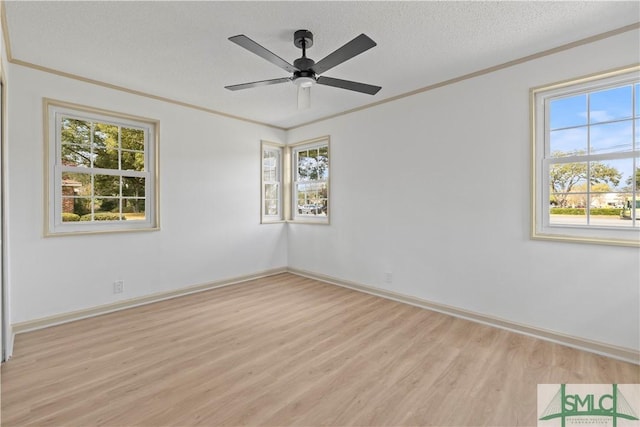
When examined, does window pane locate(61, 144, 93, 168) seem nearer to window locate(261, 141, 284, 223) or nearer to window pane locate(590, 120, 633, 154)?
window locate(261, 141, 284, 223)

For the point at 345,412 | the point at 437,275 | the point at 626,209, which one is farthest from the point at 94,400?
the point at 626,209

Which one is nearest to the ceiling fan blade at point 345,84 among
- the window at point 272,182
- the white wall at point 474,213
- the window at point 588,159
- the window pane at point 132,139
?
the white wall at point 474,213

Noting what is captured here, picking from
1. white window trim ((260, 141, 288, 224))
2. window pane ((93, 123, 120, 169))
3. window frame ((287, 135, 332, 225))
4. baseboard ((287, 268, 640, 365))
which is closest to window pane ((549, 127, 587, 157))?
baseboard ((287, 268, 640, 365))

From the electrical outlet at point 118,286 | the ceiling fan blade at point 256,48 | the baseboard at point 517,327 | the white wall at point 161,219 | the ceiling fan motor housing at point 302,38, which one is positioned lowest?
the baseboard at point 517,327

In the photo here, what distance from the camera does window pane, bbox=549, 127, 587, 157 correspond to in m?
2.65

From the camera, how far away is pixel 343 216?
4.50 metres

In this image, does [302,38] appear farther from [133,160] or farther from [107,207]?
[107,207]

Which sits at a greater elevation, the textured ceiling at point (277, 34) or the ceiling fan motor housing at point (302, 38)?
the textured ceiling at point (277, 34)

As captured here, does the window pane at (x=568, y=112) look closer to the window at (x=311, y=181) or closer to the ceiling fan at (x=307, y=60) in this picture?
the ceiling fan at (x=307, y=60)

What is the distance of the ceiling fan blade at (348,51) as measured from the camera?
1.88 m

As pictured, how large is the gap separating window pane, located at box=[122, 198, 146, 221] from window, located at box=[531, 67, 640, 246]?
436 centimetres

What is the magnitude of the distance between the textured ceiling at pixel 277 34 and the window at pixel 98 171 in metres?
0.51

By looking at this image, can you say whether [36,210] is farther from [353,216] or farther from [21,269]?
[353,216]
